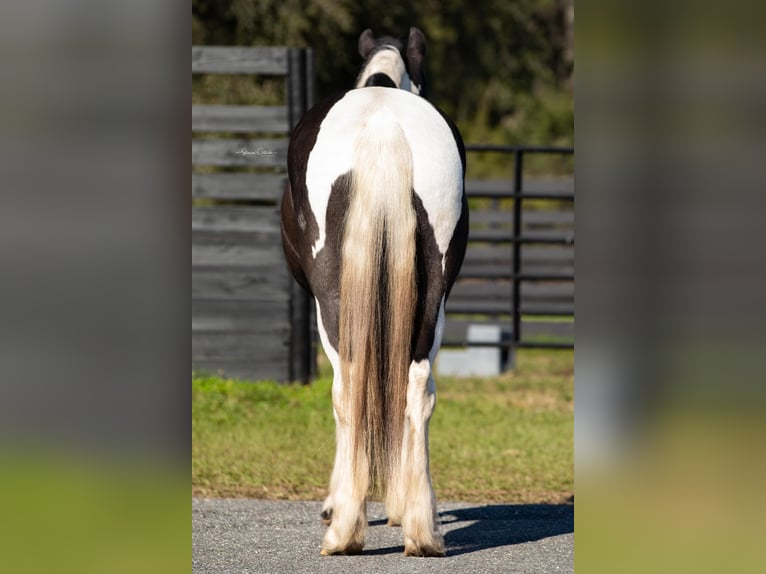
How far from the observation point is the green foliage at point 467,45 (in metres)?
13.7

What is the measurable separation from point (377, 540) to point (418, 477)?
0.58m

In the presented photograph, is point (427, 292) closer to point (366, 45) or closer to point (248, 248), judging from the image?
point (366, 45)

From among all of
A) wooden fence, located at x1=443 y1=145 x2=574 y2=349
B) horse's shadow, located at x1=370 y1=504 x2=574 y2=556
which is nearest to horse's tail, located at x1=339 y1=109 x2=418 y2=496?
horse's shadow, located at x1=370 y1=504 x2=574 y2=556

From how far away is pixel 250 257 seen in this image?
847 cm

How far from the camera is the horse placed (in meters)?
3.86

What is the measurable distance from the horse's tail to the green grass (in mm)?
812

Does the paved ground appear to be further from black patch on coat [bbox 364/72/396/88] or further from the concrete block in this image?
the concrete block

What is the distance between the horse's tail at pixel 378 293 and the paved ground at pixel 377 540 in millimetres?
398

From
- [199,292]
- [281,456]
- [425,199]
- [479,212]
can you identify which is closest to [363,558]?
[425,199]

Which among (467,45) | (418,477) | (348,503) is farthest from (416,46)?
(467,45)

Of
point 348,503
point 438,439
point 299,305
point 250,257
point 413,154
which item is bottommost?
point 438,439

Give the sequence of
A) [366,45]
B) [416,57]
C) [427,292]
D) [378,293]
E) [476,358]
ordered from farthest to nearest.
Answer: [476,358] < [366,45] < [416,57] < [427,292] < [378,293]
